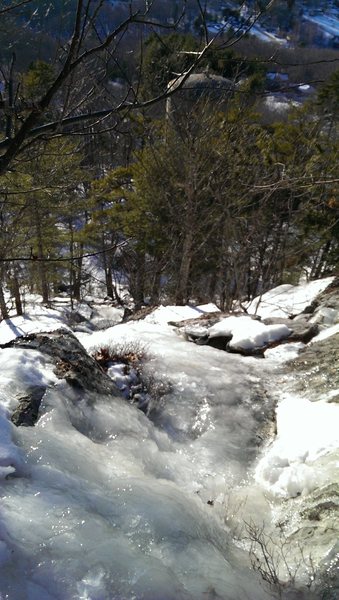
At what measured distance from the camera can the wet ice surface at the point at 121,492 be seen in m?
1.92

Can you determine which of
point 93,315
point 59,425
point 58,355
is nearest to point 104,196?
point 93,315

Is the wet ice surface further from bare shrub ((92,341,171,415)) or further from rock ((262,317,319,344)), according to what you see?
rock ((262,317,319,344))

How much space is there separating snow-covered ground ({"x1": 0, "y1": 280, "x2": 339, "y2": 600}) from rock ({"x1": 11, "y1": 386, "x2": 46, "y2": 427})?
0.06 metres

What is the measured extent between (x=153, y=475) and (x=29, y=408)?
109cm

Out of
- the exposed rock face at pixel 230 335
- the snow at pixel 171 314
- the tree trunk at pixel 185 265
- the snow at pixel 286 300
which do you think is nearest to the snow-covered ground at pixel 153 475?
the exposed rock face at pixel 230 335

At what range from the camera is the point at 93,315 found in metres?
16.7

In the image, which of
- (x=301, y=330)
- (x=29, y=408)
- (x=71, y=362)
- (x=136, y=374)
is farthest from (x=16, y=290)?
(x=29, y=408)

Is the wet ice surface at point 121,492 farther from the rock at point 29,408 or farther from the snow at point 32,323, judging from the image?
the snow at point 32,323

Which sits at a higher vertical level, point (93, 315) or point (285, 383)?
point (285, 383)

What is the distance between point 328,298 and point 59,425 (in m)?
5.39

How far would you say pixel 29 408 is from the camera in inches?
131

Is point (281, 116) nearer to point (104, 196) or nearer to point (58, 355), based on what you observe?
point (104, 196)

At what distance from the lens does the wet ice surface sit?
1917 mm

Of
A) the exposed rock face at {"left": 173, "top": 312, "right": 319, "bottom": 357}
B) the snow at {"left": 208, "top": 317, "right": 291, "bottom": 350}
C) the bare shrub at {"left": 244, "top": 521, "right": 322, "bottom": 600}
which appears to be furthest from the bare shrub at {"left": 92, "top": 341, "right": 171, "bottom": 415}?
the bare shrub at {"left": 244, "top": 521, "right": 322, "bottom": 600}
